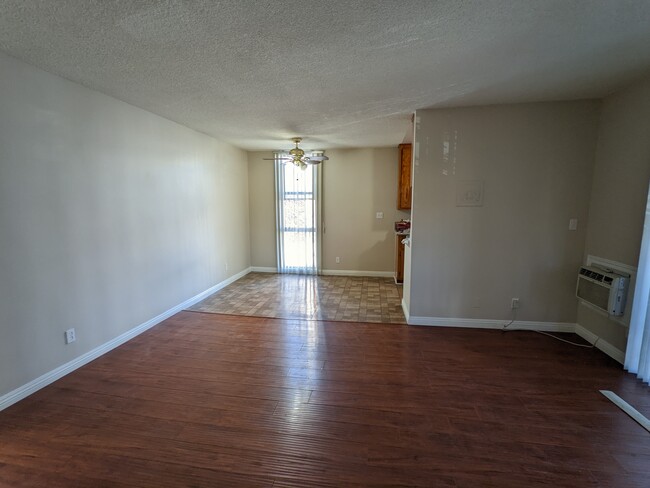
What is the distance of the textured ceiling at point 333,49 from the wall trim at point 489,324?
8.07 ft

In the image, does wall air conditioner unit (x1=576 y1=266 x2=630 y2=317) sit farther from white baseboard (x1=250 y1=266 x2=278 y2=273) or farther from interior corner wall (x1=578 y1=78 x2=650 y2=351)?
white baseboard (x1=250 y1=266 x2=278 y2=273)

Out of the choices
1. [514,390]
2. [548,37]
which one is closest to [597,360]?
[514,390]

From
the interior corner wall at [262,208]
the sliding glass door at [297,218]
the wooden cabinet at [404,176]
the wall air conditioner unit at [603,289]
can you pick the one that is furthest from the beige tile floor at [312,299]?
the wall air conditioner unit at [603,289]

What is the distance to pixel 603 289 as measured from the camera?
2783 mm

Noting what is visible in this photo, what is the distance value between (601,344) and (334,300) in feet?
10.2

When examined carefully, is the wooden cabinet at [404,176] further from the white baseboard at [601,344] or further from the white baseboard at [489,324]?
the white baseboard at [601,344]

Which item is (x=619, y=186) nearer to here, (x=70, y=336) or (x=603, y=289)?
(x=603, y=289)

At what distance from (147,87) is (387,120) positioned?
270 cm

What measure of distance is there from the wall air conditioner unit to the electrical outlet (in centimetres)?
483

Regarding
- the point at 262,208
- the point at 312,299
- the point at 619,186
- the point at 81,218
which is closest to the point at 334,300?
the point at 312,299

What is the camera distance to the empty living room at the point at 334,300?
173 cm

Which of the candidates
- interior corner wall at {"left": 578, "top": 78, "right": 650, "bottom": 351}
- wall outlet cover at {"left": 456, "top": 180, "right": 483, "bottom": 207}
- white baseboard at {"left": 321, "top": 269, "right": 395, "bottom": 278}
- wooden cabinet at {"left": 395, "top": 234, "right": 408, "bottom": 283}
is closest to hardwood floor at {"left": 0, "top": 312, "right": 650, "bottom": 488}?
interior corner wall at {"left": 578, "top": 78, "right": 650, "bottom": 351}

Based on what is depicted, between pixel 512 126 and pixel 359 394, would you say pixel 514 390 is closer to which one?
pixel 359 394

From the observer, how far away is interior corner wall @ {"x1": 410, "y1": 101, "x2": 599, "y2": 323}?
3.22 metres
